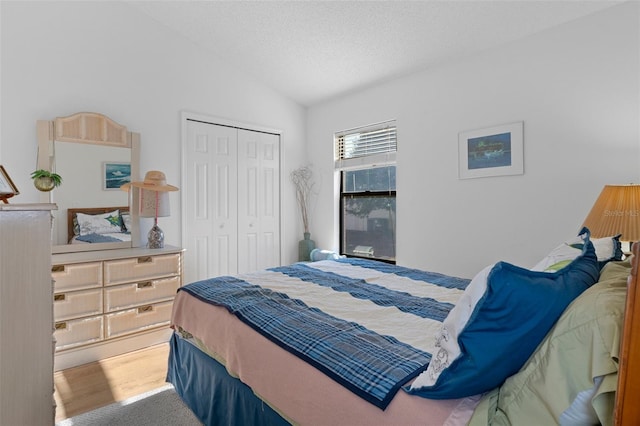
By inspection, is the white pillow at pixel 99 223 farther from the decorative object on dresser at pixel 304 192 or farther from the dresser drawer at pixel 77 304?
the decorative object on dresser at pixel 304 192

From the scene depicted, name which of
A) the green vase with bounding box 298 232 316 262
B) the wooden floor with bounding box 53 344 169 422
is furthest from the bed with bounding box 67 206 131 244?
the green vase with bounding box 298 232 316 262

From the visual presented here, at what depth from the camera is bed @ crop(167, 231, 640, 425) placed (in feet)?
2.64

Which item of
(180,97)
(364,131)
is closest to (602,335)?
(364,131)

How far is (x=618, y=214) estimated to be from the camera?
79.9 inches

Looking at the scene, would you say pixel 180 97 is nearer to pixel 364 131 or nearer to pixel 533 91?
pixel 364 131

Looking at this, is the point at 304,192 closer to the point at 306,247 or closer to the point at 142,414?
the point at 306,247

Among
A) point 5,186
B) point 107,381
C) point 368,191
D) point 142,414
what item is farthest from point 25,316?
point 368,191

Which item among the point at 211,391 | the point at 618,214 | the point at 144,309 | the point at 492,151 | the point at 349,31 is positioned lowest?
the point at 211,391

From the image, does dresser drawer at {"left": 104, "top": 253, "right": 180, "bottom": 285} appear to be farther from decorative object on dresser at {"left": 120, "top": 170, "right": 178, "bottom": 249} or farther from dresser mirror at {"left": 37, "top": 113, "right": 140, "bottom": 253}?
dresser mirror at {"left": 37, "top": 113, "right": 140, "bottom": 253}

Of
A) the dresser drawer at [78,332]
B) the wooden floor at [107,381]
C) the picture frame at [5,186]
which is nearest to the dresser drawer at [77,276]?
the dresser drawer at [78,332]

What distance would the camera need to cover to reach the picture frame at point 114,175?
320 cm

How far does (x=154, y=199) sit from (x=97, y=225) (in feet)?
1.71

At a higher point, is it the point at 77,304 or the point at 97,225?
the point at 97,225

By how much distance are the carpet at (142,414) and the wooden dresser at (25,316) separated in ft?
2.09
